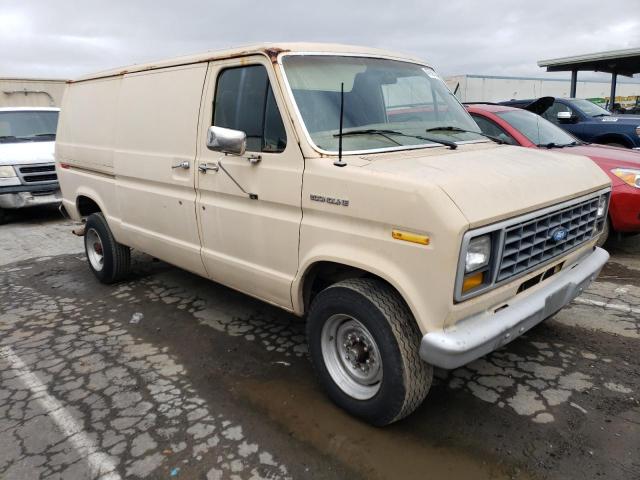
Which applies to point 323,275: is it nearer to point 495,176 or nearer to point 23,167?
point 495,176

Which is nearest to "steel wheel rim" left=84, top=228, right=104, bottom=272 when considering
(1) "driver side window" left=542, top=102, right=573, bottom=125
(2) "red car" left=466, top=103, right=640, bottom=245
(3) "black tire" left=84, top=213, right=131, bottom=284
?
(3) "black tire" left=84, top=213, right=131, bottom=284

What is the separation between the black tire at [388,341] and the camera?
2617 millimetres

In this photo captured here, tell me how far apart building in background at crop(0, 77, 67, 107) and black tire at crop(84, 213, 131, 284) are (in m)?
14.6

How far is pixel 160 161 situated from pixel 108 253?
163 cm

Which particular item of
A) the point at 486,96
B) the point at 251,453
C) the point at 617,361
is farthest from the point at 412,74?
the point at 486,96

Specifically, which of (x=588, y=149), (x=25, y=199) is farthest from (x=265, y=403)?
(x=25, y=199)

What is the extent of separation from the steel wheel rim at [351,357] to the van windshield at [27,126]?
9159 millimetres

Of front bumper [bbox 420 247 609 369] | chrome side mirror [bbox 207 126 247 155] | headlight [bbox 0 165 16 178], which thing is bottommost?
front bumper [bbox 420 247 609 369]

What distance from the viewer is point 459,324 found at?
249 centimetres

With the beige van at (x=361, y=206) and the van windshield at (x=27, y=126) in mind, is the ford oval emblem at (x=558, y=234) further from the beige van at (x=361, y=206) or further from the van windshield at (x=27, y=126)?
the van windshield at (x=27, y=126)

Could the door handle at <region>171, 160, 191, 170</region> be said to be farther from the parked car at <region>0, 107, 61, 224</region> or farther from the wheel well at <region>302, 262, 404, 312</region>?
the parked car at <region>0, 107, 61, 224</region>

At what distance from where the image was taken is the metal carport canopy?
13.4 metres

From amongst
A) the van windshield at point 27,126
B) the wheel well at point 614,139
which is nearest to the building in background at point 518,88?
the wheel well at point 614,139

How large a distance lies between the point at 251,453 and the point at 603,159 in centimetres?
520
